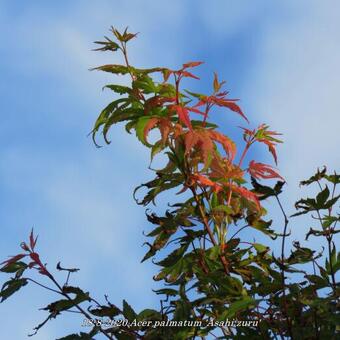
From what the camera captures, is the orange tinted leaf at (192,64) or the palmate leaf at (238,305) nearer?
the palmate leaf at (238,305)

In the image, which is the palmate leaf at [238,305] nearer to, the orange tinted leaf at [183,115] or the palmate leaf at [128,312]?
the palmate leaf at [128,312]

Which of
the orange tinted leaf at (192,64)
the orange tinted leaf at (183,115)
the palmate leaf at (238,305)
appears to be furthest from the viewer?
the orange tinted leaf at (192,64)

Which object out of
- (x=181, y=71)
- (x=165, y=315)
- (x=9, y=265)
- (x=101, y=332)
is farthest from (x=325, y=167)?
(x=9, y=265)

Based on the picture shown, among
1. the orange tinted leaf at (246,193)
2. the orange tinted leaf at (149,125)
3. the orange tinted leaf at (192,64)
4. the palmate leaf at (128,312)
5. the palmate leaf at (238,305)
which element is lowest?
the palmate leaf at (238,305)

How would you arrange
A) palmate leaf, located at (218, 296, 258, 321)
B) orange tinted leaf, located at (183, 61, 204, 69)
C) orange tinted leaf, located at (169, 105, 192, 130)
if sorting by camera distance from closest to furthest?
palmate leaf, located at (218, 296, 258, 321) < orange tinted leaf, located at (169, 105, 192, 130) < orange tinted leaf, located at (183, 61, 204, 69)

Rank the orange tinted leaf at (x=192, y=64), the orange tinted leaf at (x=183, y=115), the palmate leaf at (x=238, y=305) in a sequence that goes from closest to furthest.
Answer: the palmate leaf at (x=238, y=305), the orange tinted leaf at (x=183, y=115), the orange tinted leaf at (x=192, y=64)

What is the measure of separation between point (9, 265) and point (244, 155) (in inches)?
50.5

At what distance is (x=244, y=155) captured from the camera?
3.47 metres

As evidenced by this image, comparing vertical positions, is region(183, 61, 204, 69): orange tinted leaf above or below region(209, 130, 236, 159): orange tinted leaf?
above

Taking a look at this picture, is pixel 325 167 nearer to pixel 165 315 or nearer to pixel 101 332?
pixel 165 315

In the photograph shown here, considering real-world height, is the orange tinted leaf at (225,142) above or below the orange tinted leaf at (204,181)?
above

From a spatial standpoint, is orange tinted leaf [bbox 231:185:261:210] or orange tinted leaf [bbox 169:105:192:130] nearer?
orange tinted leaf [bbox 169:105:192:130]

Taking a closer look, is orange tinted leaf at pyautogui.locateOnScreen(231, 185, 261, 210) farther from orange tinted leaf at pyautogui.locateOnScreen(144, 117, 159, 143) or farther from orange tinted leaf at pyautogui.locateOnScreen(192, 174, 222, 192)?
orange tinted leaf at pyautogui.locateOnScreen(144, 117, 159, 143)

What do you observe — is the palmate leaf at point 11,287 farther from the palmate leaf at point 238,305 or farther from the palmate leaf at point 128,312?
the palmate leaf at point 238,305
